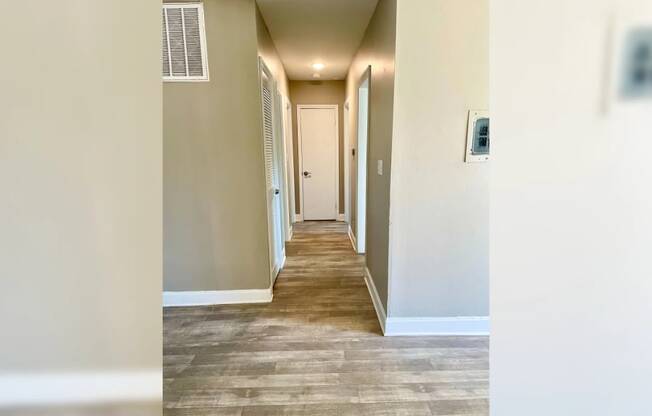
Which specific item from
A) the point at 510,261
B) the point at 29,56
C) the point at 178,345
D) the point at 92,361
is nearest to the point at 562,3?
the point at 510,261

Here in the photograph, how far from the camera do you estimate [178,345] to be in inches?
92.4

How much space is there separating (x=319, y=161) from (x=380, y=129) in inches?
133

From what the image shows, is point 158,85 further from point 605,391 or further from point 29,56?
point 605,391

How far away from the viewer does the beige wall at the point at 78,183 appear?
0.62m

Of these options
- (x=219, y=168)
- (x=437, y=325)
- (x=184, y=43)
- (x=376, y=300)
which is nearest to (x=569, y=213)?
(x=437, y=325)

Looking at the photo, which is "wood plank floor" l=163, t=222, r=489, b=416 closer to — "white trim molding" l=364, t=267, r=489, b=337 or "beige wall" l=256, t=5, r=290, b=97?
"white trim molding" l=364, t=267, r=489, b=337

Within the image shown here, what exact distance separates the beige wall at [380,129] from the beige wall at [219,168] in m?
0.94

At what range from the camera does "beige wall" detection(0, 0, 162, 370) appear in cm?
62

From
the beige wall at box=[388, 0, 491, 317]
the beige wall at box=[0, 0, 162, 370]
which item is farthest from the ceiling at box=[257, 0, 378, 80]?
the beige wall at box=[0, 0, 162, 370]

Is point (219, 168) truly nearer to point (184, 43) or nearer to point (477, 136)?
point (184, 43)

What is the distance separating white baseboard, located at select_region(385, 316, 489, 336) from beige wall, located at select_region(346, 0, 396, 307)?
177 millimetres

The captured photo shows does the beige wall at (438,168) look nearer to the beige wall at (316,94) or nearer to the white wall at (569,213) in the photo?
the white wall at (569,213)

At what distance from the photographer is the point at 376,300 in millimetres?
2793

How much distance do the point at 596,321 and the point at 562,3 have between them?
620 mm
